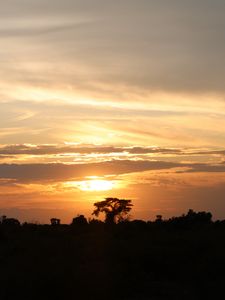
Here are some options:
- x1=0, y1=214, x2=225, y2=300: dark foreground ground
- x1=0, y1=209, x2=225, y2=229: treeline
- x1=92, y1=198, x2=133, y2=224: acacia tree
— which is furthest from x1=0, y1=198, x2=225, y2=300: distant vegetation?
x1=92, y1=198, x2=133, y2=224: acacia tree

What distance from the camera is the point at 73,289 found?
60.3 ft

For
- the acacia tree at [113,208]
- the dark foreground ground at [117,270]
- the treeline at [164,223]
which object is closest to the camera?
Answer: the dark foreground ground at [117,270]

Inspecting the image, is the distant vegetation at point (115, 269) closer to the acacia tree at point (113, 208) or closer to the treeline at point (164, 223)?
the treeline at point (164, 223)

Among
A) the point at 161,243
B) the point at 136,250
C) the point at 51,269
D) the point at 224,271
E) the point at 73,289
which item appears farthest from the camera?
the point at 161,243

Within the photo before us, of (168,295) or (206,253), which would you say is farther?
(206,253)

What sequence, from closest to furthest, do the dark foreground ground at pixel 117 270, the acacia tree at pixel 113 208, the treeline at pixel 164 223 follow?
the dark foreground ground at pixel 117 270
the treeline at pixel 164 223
the acacia tree at pixel 113 208

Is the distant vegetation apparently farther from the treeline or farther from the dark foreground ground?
the treeline

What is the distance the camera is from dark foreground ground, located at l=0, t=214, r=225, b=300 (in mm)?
18594

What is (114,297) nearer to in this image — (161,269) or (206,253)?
(161,269)

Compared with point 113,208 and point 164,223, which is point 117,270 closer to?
point 164,223

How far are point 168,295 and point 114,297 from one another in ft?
6.34

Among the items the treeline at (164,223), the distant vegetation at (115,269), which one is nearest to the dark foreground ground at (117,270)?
the distant vegetation at (115,269)

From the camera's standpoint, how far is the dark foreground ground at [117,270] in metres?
18.6

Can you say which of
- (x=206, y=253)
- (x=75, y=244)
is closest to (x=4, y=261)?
(x=75, y=244)
